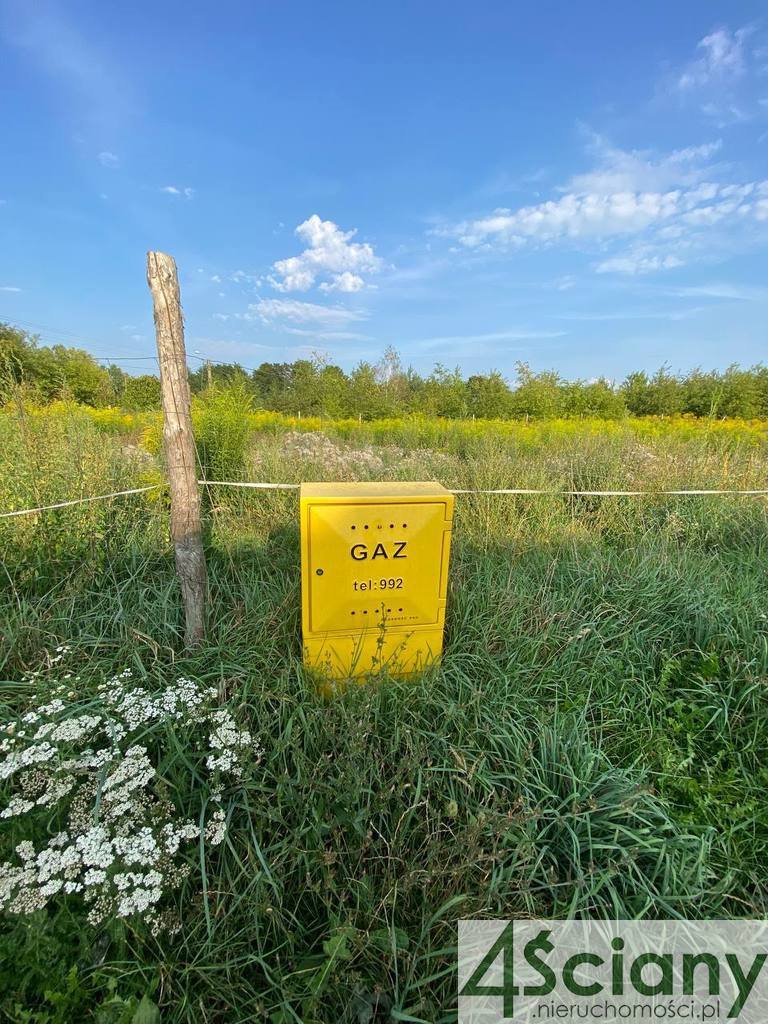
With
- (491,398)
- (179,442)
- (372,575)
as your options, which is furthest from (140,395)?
(491,398)

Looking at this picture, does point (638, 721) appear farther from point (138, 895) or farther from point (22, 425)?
point (22, 425)

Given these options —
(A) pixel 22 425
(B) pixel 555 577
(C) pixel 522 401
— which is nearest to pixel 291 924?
(B) pixel 555 577

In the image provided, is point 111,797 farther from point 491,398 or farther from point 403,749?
point 491,398

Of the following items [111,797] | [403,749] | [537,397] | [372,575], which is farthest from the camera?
[537,397]

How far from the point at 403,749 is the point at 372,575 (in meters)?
0.80

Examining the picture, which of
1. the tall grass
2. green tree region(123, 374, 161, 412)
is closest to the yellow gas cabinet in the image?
the tall grass

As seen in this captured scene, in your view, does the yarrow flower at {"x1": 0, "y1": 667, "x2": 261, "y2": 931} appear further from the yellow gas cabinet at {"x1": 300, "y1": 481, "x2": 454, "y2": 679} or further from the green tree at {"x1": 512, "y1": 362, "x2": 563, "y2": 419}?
the green tree at {"x1": 512, "y1": 362, "x2": 563, "y2": 419}

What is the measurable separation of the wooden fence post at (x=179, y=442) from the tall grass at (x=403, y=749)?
228 mm

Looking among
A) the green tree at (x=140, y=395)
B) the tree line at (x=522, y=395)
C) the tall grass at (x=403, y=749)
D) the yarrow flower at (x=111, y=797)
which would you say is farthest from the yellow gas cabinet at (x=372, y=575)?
the tree line at (x=522, y=395)

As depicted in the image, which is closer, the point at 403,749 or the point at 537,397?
the point at 403,749

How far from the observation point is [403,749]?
6.28ft

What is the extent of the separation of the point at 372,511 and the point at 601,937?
1701 mm

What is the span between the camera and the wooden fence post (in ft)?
7.33

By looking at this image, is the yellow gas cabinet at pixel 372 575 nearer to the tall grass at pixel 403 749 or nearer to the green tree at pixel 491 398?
the tall grass at pixel 403 749
